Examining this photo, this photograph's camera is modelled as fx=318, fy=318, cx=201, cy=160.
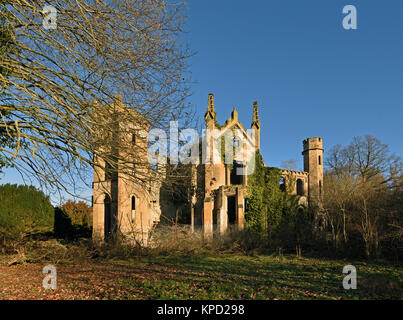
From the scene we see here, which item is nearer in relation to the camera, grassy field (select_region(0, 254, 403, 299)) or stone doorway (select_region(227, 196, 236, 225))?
grassy field (select_region(0, 254, 403, 299))

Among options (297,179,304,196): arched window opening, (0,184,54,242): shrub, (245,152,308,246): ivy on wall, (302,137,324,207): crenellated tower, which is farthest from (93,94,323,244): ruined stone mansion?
(0,184,54,242): shrub

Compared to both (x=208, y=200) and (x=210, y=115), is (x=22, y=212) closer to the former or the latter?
(x=208, y=200)

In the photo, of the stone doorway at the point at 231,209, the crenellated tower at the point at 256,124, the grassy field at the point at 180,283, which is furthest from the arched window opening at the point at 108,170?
the crenellated tower at the point at 256,124

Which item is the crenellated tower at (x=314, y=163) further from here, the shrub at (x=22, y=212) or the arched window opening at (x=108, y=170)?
the arched window opening at (x=108, y=170)

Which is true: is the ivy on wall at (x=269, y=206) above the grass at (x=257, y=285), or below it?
above

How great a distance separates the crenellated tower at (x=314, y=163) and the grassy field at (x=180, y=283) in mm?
23813

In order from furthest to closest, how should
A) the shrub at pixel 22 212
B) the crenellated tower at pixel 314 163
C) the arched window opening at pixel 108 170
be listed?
the crenellated tower at pixel 314 163 < the shrub at pixel 22 212 < the arched window opening at pixel 108 170

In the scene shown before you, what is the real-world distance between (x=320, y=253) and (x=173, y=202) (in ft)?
49.3

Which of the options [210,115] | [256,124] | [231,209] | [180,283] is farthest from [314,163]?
[180,283]

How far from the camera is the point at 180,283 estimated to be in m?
8.39

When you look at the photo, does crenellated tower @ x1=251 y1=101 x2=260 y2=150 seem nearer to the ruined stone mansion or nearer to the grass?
the ruined stone mansion

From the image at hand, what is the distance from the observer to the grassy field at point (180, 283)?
7.14 meters

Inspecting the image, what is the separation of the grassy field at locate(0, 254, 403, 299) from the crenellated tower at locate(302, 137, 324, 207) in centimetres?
2381

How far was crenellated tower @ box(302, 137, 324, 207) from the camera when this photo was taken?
115 ft
